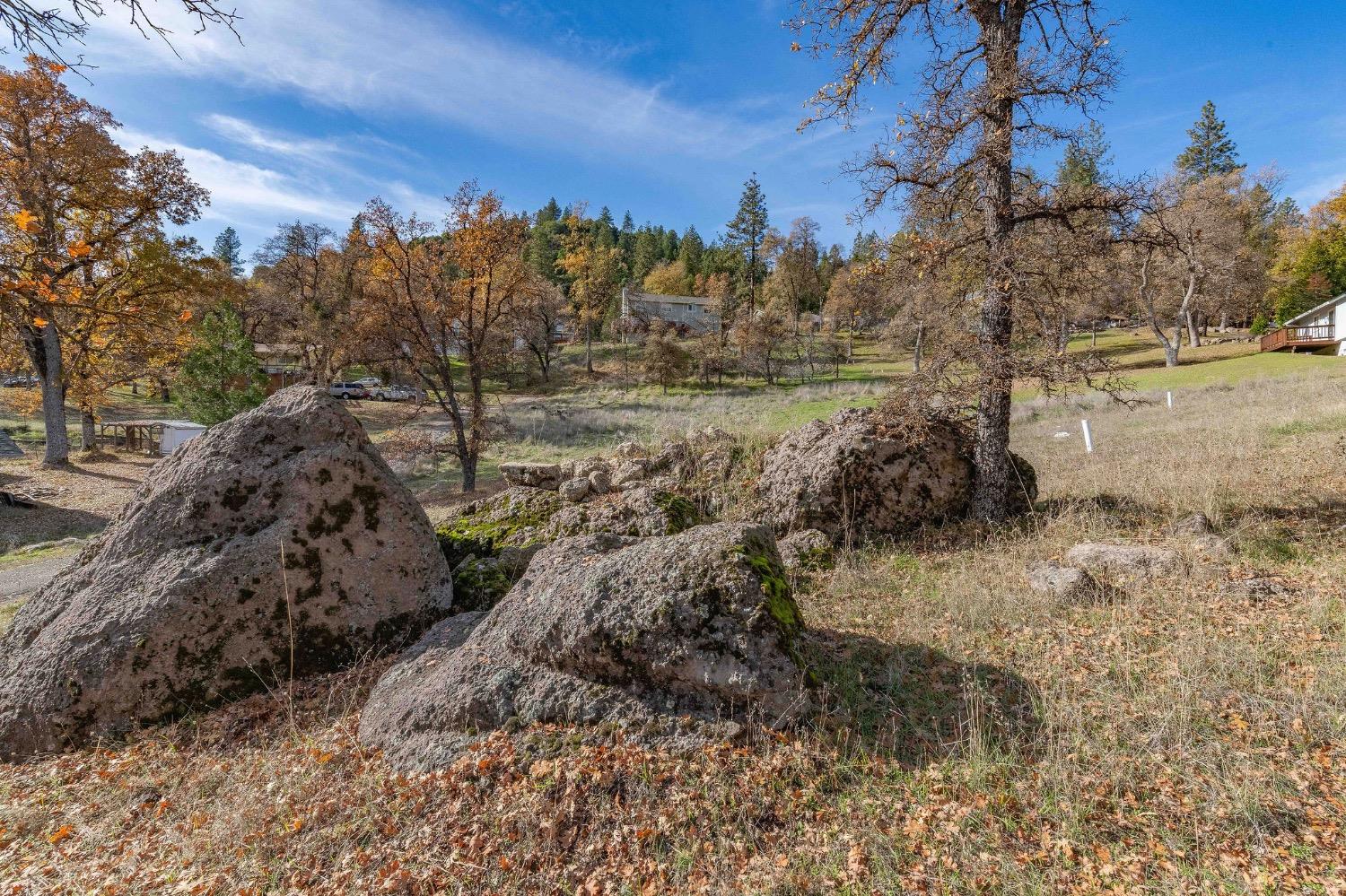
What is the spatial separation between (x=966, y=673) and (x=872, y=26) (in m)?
7.51

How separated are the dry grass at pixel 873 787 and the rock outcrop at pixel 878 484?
7.64 ft

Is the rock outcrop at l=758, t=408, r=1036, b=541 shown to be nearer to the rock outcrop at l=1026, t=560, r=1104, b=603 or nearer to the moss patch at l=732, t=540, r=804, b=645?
the rock outcrop at l=1026, t=560, r=1104, b=603

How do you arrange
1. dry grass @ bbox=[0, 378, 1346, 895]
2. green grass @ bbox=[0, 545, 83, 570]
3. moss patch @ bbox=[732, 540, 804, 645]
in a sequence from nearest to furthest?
1. dry grass @ bbox=[0, 378, 1346, 895]
2. moss patch @ bbox=[732, 540, 804, 645]
3. green grass @ bbox=[0, 545, 83, 570]

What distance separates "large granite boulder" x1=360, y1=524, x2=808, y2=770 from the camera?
3.41m

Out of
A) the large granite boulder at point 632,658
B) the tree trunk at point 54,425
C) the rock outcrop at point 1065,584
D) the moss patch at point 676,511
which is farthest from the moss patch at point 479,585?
the tree trunk at point 54,425

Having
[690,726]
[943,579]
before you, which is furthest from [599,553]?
[943,579]

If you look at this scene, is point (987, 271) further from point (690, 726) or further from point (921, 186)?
point (690, 726)

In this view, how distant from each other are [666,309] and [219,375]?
4937 centimetres

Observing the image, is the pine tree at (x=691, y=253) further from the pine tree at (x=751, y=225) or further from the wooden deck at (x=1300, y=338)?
the wooden deck at (x=1300, y=338)

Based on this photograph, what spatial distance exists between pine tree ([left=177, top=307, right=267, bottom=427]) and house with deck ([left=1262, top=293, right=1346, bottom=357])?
193 feet

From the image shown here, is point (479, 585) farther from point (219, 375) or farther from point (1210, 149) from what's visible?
point (1210, 149)

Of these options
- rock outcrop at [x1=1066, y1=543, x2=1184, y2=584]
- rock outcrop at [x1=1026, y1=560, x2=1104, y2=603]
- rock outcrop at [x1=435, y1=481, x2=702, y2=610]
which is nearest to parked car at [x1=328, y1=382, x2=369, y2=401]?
rock outcrop at [x1=435, y1=481, x2=702, y2=610]

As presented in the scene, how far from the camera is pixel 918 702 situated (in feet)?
12.5

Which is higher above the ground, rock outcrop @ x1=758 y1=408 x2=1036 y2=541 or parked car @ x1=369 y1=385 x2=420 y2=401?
parked car @ x1=369 y1=385 x2=420 y2=401
